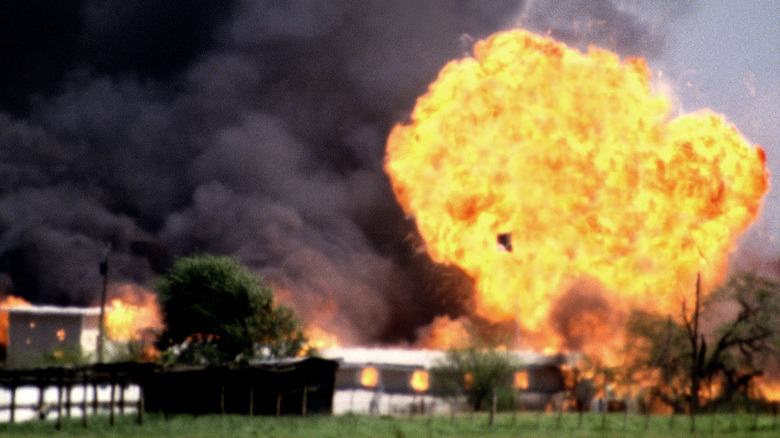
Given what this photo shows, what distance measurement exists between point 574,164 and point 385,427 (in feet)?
75.1

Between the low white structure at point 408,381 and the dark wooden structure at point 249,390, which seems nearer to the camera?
the dark wooden structure at point 249,390

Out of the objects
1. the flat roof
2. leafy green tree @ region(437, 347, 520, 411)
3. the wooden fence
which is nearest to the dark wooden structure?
the wooden fence

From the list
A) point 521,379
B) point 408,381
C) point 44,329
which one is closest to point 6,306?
point 44,329

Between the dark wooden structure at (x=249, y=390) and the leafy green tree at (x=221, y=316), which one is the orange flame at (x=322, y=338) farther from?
the dark wooden structure at (x=249, y=390)

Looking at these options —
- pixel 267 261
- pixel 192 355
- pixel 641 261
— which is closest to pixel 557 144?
pixel 641 261

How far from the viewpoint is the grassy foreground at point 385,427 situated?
3822 centimetres

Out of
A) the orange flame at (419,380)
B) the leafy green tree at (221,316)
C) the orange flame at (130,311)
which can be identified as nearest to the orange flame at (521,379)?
the orange flame at (419,380)

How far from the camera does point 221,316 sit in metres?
74.9

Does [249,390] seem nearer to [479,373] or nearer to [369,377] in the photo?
[369,377]

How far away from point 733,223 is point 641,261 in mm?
6059

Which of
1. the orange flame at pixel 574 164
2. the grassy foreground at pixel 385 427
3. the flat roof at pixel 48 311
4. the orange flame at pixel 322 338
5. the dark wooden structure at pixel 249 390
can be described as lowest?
the grassy foreground at pixel 385 427

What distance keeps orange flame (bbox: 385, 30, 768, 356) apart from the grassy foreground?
1413 centimetres

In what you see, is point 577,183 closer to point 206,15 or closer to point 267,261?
point 267,261

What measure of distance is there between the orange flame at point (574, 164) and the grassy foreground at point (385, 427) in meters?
14.1
